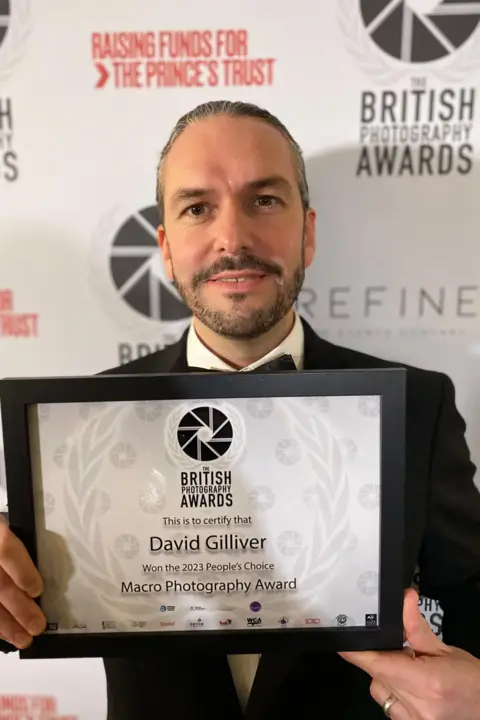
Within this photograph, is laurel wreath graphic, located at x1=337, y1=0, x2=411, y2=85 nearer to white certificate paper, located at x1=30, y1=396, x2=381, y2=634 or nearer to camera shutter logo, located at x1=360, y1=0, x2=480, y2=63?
camera shutter logo, located at x1=360, y1=0, x2=480, y2=63

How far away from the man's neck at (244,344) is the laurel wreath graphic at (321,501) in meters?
0.32

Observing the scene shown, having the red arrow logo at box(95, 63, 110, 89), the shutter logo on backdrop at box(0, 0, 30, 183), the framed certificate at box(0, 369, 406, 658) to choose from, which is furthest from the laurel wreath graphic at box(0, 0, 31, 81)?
the framed certificate at box(0, 369, 406, 658)

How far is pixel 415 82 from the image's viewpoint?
1.10 meters

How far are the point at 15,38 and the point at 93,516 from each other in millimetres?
874

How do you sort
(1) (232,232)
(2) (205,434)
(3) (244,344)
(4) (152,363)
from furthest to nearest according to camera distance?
(4) (152,363)
(3) (244,344)
(1) (232,232)
(2) (205,434)

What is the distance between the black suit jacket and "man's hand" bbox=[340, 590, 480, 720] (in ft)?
0.72

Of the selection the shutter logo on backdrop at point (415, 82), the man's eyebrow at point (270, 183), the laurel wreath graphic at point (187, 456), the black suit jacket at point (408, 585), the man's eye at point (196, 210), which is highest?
the shutter logo on backdrop at point (415, 82)

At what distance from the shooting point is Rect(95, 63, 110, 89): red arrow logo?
1.12m

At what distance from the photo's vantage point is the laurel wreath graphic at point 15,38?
3.64ft

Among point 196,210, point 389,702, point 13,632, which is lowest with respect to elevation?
point 389,702

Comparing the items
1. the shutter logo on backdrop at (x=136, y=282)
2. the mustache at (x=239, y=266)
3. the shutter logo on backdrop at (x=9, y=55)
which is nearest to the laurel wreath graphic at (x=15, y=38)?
the shutter logo on backdrop at (x=9, y=55)

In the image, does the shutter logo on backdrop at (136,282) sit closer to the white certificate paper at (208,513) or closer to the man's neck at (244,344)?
the man's neck at (244,344)

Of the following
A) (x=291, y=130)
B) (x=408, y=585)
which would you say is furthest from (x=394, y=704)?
(x=291, y=130)

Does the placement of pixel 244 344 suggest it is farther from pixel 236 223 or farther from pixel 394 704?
pixel 394 704
